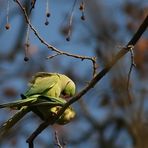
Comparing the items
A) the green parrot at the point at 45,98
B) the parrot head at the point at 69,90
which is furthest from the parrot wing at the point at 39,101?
the parrot head at the point at 69,90

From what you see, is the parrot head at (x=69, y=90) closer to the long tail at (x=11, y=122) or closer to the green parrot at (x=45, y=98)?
the green parrot at (x=45, y=98)

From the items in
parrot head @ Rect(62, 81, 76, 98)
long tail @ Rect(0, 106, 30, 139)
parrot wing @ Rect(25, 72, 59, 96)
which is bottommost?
long tail @ Rect(0, 106, 30, 139)

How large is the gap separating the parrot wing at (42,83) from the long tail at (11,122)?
80mm

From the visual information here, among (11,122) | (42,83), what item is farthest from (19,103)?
(42,83)

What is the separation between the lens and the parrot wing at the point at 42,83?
2162mm

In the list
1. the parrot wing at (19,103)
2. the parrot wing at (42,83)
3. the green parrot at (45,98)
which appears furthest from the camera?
the parrot wing at (42,83)

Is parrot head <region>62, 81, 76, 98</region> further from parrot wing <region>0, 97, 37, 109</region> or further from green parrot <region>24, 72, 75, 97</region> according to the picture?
parrot wing <region>0, 97, 37, 109</region>

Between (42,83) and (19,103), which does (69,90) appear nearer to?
(42,83)

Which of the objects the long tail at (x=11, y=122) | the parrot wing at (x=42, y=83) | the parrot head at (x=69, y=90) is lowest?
the long tail at (x=11, y=122)

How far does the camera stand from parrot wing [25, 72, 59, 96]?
2162mm

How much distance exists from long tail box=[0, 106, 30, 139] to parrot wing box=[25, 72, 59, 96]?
0.26 ft

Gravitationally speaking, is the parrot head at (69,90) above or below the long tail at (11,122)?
above

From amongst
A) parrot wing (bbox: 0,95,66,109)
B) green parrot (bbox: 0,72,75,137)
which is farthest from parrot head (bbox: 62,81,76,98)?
parrot wing (bbox: 0,95,66,109)

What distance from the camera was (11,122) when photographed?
2.01 m
